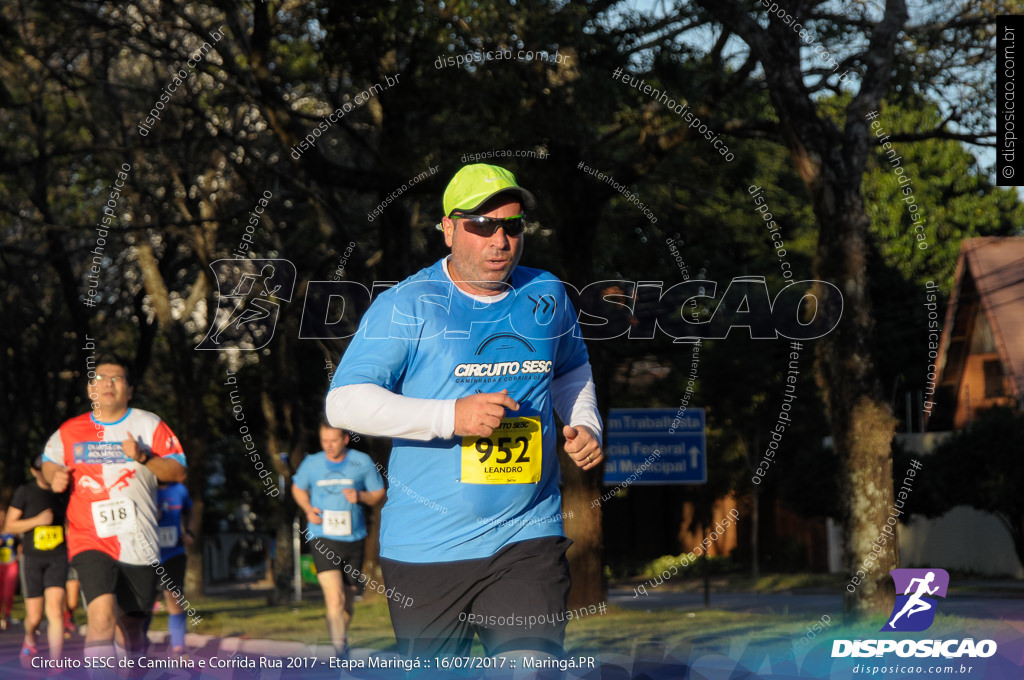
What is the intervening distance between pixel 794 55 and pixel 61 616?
24.5 ft

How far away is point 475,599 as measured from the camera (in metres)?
3.96

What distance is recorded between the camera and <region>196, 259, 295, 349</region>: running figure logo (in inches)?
704

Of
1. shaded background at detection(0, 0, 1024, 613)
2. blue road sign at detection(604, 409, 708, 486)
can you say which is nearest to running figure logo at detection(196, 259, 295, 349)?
shaded background at detection(0, 0, 1024, 613)

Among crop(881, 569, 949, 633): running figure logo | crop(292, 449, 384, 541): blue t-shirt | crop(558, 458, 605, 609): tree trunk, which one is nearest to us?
crop(881, 569, 949, 633): running figure logo

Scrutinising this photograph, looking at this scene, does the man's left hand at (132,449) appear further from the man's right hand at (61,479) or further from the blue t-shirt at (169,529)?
the blue t-shirt at (169,529)

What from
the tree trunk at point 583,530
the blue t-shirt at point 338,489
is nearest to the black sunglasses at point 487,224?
the blue t-shirt at point 338,489

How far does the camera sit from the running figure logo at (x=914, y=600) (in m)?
9.66

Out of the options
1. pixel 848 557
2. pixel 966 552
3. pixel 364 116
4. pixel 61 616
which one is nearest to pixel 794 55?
pixel 848 557

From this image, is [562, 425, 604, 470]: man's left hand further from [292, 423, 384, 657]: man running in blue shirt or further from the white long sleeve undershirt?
[292, 423, 384, 657]: man running in blue shirt

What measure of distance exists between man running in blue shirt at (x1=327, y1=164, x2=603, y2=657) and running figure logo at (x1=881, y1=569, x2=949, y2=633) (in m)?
6.36

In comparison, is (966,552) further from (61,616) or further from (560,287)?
(560,287)

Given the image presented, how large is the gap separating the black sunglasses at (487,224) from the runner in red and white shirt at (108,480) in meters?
3.95

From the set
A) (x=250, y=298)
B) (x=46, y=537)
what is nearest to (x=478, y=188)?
(x=46, y=537)

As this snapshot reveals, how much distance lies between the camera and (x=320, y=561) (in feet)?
34.5
